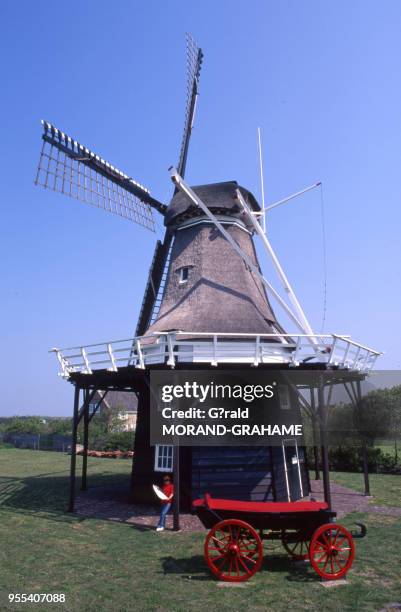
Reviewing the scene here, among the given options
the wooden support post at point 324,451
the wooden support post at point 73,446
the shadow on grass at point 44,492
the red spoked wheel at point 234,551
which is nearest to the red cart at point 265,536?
the red spoked wheel at point 234,551

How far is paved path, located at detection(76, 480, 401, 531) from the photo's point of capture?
11.4 m

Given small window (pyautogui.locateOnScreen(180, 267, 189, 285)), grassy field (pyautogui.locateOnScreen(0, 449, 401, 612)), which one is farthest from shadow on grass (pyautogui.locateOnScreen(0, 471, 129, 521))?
small window (pyautogui.locateOnScreen(180, 267, 189, 285))

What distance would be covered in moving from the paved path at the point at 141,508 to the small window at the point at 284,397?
3104 millimetres

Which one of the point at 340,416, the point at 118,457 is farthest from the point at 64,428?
the point at 340,416

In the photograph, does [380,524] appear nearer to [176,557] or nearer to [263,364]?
[263,364]

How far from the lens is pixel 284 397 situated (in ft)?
47.2

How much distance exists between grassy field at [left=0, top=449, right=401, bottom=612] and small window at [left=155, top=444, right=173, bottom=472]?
98.1 inches

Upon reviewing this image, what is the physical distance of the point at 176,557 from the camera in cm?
831

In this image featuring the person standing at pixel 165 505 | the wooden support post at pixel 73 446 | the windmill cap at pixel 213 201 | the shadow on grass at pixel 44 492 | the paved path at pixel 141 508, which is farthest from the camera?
the windmill cap at pixel 213 201

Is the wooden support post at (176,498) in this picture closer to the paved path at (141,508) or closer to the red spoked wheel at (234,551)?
the paved path at (141,508)

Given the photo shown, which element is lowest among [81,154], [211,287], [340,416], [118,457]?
[118,457]

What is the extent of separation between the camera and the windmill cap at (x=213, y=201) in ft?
53.2

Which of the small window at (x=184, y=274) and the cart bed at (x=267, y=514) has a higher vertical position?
the small window at (x=184, y=274)

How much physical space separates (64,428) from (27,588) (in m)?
41.3
